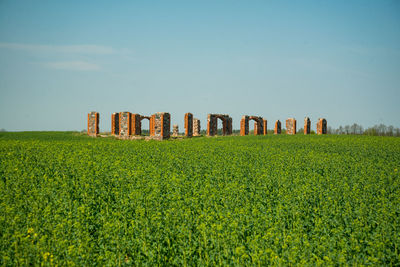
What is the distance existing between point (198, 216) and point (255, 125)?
3987 cm

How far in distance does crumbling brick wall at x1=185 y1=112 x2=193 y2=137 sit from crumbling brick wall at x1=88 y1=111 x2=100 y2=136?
38.4 feet

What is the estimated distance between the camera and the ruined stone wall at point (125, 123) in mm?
40531

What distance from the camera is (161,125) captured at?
37.2 meters

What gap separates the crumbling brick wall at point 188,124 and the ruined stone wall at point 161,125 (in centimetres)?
329

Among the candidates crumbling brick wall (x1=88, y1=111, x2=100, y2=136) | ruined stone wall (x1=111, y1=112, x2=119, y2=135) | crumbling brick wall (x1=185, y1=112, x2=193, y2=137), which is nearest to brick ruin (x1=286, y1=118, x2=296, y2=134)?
crumbling brick wall (x1=185, y1=112, x2=193, y2=137)

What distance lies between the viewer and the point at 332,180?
43.9ft

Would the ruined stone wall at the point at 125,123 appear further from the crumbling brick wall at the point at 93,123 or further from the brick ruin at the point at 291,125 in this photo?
the brick ruin at the point at 291,125

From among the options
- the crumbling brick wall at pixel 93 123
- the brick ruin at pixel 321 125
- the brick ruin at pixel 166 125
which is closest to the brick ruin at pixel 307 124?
the brick ruin at pixel 166 125

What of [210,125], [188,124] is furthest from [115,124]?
[210,125]

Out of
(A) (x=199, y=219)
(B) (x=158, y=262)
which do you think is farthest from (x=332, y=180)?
(B) (x=158, y=262)

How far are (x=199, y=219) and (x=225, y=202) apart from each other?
3.95 feet

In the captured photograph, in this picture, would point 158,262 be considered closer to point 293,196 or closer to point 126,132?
point 293,196

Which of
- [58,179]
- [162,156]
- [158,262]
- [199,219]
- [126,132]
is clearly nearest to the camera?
[158,262]

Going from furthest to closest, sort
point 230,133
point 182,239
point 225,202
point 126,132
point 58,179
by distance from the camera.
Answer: point 230,133 → point 126,132 → point 58,179 → point 225,202 → point 182,239
